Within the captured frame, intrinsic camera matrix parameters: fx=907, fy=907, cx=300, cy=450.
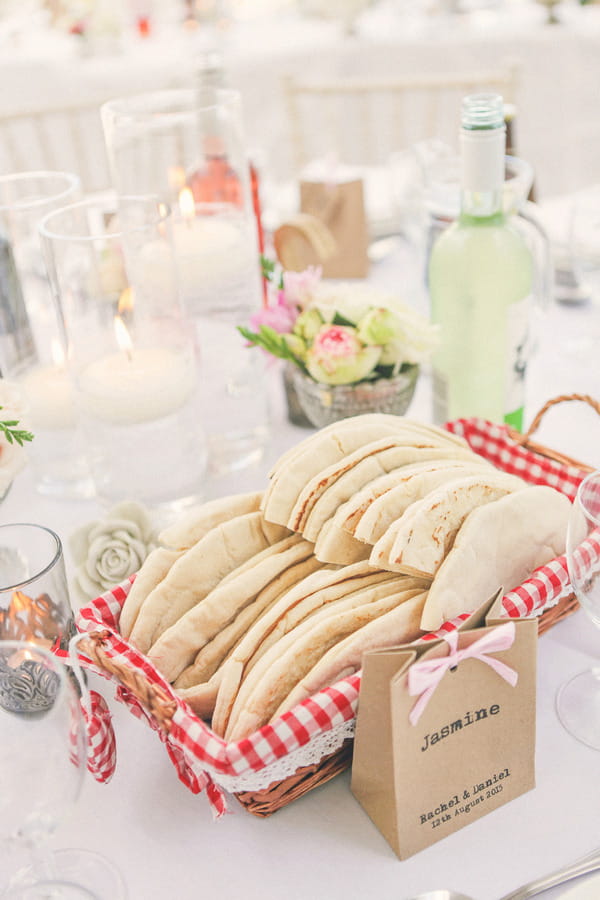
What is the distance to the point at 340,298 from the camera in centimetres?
96

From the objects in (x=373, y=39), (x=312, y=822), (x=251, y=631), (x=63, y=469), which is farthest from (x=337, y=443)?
(x=373, y=39)

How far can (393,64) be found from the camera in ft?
9.27

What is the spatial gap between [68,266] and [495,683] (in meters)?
0.53

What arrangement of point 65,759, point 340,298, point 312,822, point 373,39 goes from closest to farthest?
1. point 65,759
2. point 312,822
3. point 340,298
4. point 373,39

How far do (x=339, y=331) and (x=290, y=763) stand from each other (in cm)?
46

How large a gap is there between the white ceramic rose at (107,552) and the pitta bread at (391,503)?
228mm

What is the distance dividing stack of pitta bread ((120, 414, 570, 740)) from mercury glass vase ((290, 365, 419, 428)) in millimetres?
163

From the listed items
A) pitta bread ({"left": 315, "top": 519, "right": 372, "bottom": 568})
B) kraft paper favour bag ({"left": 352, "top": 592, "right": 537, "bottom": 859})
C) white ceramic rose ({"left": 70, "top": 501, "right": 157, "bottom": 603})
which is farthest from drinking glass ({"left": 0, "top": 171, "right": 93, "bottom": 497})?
kraft paper favour bag ({"left": 352, "top": 592, "right": 537, "bottom": 859})

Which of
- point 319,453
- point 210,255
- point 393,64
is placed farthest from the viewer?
point 393,64

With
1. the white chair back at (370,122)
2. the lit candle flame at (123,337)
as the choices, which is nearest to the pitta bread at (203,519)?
the lit candle flame at (123,337)

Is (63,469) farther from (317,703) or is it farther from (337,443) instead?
(317,703)

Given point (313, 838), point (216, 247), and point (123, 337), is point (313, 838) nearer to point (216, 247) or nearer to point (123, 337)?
point (123, 337)

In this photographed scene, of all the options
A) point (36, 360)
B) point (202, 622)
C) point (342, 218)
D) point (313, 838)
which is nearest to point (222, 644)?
point (202, 622)

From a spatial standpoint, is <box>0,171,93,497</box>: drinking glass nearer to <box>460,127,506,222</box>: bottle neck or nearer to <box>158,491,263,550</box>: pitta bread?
<box>158,491,263,550</box>: pitta bread
